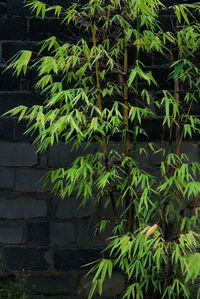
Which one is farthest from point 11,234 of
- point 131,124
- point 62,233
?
point 131,124

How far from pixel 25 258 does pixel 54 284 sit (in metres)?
0.29

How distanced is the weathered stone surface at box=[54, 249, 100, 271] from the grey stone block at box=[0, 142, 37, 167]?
27.6 inches

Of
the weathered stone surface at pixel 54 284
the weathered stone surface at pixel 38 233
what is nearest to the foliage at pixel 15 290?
the weathered stone surface at pixel 54 284

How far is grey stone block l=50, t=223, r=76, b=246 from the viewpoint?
3508 millimetres

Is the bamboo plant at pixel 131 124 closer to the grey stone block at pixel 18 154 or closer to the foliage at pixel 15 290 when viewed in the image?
the grey stone block at pixel 18 154

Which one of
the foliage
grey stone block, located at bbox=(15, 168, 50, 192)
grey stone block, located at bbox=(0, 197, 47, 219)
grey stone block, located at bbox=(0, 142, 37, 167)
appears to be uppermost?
grey stone block, located at bbox=(0, 142, 37, 167)

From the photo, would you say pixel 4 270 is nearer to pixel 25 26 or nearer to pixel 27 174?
pixel 27 174

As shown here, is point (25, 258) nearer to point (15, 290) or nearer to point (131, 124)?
point (15, 290)

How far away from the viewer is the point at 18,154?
11.5 ft

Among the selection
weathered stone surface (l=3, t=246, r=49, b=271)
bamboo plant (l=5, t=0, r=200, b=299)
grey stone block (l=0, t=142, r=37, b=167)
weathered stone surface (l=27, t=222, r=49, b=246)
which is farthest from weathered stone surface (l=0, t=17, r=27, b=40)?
weathered stone surface (l=3, t=246, r=49, b=271)

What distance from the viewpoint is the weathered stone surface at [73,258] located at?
11.4 feet

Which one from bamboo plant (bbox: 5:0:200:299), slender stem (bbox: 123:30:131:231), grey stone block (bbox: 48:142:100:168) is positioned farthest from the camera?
grey stone block (bbox: 48:142:100:168)

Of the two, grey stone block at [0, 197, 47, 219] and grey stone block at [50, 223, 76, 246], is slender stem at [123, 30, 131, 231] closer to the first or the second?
grey stone block at [50, 223, 76, 246]

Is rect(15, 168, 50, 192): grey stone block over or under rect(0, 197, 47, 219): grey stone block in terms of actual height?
over
